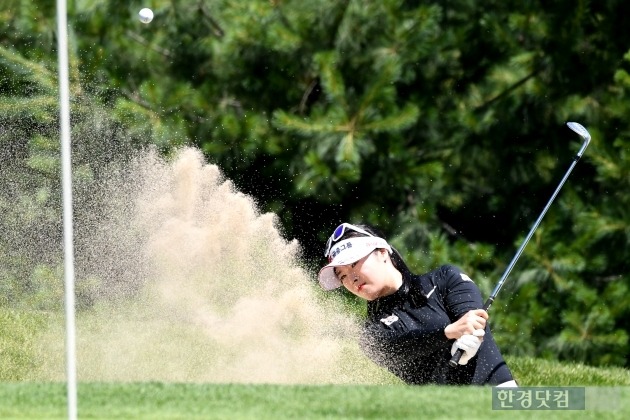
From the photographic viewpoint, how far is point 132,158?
8469 mm

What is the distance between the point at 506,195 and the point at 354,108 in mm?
2128

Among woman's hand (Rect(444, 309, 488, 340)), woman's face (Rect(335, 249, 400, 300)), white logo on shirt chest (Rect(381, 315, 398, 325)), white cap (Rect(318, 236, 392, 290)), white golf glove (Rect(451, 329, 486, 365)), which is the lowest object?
white golf glove (Rect(451, 329, 486, 365))

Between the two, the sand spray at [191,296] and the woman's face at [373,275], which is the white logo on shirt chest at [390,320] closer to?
the woman's face at [373,275]

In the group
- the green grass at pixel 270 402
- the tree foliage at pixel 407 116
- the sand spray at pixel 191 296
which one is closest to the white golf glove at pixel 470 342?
the sand spray at pixel 191 296

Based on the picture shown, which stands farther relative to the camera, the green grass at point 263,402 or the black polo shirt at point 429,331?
the black polo shirt at point 429,331

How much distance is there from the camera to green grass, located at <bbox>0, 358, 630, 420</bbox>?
379cm

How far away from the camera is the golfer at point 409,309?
5.54 m

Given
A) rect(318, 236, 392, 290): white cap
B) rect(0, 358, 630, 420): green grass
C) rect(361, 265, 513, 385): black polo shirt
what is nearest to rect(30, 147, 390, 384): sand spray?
rect(361, 265, 513, 385): black polo shirt

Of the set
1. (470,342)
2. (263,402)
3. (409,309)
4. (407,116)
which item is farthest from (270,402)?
(407,116)

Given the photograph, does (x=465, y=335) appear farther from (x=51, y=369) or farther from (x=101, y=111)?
(x=101, y=111)

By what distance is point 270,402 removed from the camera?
13.0 feet

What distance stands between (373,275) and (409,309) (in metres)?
0.23

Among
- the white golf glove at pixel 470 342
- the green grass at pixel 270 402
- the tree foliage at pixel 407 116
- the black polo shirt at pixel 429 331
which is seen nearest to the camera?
the green grass at pixel 270 402

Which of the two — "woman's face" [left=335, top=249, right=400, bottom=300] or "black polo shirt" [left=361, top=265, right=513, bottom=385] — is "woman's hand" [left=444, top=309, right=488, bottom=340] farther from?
"woman's face" [left=335, top=249, right=400, bottom=300]
